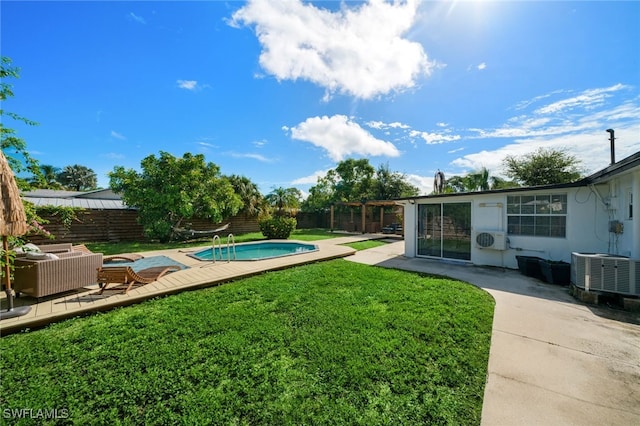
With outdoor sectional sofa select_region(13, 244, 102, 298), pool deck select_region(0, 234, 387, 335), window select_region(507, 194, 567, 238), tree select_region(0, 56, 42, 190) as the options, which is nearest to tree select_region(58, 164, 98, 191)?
pool deck select_region(0, 234, 387, 335)

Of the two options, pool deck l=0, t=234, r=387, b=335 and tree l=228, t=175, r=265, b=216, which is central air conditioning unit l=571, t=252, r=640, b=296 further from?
tree l=228, t=175, r=265, b=216

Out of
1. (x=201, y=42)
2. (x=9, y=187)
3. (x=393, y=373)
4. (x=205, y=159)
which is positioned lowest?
(x=393, y=373)

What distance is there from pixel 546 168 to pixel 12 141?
94.6 feet

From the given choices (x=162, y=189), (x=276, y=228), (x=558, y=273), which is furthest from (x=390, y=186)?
(x=162, y=189)

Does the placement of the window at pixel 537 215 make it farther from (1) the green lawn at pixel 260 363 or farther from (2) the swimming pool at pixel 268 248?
(2) the swimming pool at pixel 268 248

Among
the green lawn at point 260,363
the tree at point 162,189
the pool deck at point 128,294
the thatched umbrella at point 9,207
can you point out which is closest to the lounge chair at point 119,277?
the pool deck at point 128,294

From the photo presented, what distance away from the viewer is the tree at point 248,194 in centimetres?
1778

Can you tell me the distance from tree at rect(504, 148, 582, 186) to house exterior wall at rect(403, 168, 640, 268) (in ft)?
54.6

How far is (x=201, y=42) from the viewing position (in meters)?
9.37

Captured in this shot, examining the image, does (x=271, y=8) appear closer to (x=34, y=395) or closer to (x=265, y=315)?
(x=265, y=315)

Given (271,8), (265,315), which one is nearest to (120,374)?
(265,315)

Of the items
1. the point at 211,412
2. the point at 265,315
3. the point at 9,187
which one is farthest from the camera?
the point at 265,315

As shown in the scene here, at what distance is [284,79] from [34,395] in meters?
13.4

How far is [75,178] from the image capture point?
35.3 m
